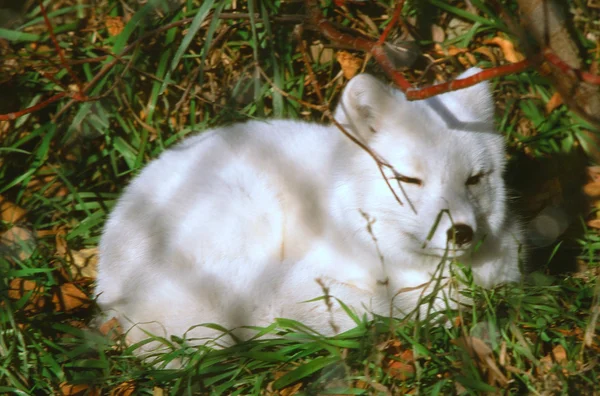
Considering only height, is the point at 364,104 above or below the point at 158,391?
above

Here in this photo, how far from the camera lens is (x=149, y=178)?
3188mm

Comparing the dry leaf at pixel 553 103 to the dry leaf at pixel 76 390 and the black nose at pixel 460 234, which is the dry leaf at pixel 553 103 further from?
the dry leaf at pixel 76 390

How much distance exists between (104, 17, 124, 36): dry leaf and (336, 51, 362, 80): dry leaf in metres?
1.33

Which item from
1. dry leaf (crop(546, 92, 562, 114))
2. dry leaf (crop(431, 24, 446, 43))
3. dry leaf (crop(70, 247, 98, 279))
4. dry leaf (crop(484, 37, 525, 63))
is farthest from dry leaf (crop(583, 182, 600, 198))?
dry leaf (crop(70, 247, 98, 279))

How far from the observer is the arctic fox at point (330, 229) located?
9.21ft

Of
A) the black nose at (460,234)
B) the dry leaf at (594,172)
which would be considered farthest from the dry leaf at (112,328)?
the dry leaf at (594,172)

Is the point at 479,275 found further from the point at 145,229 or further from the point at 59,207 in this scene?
the point at 59,207

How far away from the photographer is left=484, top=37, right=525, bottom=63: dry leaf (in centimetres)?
424

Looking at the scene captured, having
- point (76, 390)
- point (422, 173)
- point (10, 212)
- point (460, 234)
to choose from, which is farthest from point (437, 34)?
point (76, 390)

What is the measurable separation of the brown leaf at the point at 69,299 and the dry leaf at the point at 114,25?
163 centimetres

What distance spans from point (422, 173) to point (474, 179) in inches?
10.8

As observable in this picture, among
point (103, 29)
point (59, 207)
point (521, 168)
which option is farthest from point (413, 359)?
point (103, 29)

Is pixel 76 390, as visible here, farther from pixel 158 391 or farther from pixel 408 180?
pixel 408 180

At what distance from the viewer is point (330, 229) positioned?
9.97 feet
